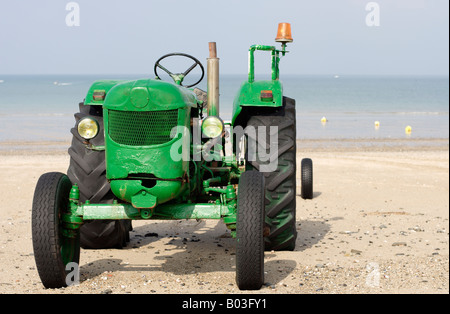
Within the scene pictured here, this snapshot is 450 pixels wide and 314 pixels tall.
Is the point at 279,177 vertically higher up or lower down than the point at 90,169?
lower down

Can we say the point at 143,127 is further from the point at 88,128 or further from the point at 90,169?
the point at 90,169

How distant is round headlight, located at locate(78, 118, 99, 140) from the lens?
5.46 meters

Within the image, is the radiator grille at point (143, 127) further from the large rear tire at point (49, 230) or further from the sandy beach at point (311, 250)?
the sandy beach at point (311, 250)

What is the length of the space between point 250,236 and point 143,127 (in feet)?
3.97

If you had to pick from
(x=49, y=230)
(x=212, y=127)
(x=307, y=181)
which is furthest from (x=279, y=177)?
(x=307, y=181)

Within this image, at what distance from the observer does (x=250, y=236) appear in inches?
203

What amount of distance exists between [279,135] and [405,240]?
6.90ft

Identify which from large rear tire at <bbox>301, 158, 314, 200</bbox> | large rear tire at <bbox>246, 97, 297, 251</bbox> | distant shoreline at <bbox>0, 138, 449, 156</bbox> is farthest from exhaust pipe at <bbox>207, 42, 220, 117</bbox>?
distant shoreline at <bbox>0, 138, 449, 156</bbox>

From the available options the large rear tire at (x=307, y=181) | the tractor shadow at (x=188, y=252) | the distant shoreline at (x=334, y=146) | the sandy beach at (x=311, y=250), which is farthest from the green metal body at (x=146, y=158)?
the distant shoreline at (x=334, y=146)

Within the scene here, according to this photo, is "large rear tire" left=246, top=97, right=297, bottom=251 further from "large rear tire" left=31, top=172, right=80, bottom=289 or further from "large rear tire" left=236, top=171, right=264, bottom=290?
"large rear tire" left=31, top=172, right=80, bottom=289

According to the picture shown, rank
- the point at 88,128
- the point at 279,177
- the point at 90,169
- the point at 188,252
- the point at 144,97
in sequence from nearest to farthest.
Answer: the point at 144,97 → the point at 88,128 → the point at 90,169 → the point at 279,177 → the point at 188,252

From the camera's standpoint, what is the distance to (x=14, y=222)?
8.48m

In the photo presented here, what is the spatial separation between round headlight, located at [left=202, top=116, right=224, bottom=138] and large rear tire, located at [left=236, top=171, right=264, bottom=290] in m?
0.53

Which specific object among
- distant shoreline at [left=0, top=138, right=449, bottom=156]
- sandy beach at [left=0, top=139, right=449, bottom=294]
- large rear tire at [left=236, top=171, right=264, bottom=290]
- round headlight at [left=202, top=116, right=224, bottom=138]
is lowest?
distant shoreline at [left=0, top=138, right=449, bottom=156]
